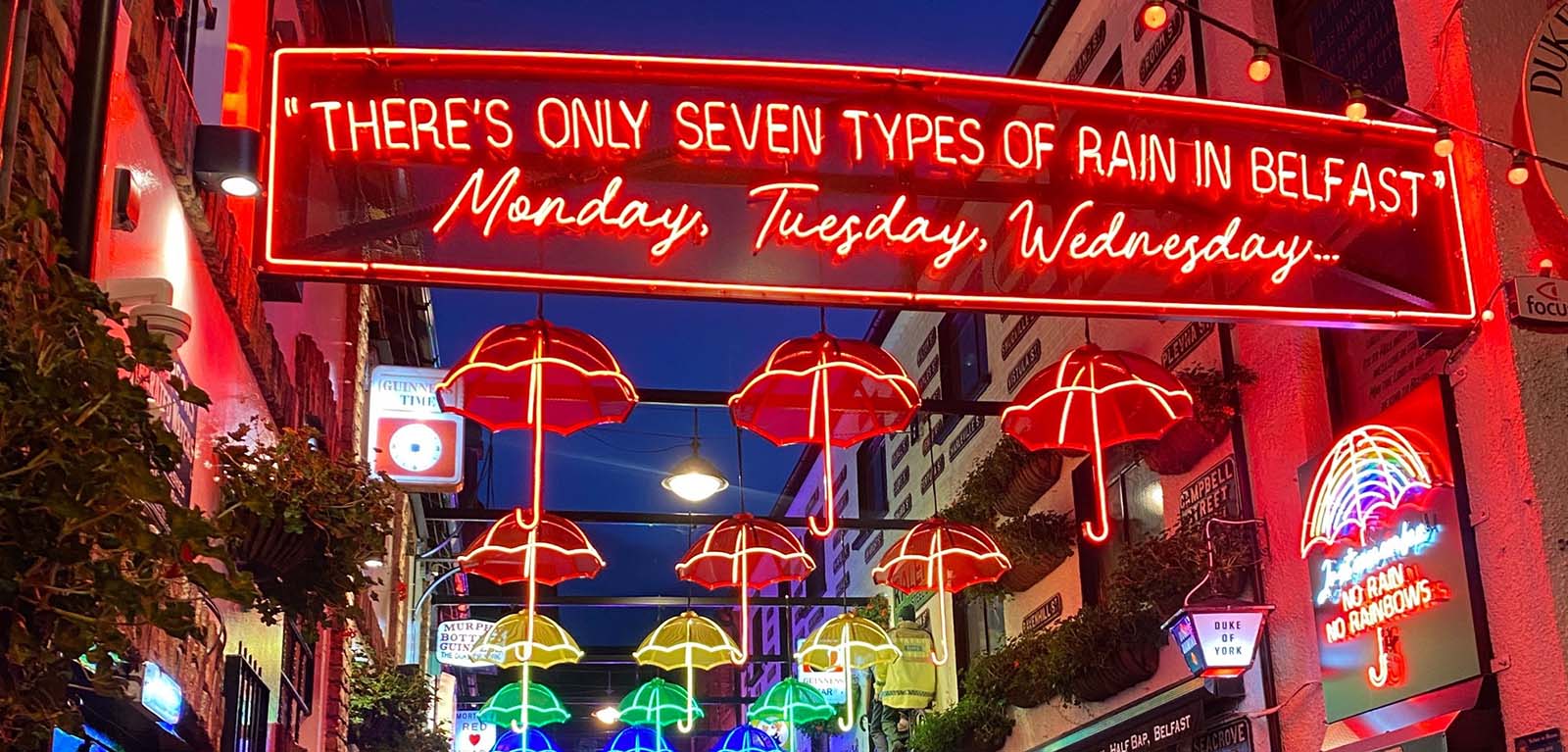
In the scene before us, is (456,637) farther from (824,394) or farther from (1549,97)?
(1549,97)

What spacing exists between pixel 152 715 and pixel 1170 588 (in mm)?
7341

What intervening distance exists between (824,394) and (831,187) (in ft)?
5.28

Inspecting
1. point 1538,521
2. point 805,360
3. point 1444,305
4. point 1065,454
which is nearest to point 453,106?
point 805,360

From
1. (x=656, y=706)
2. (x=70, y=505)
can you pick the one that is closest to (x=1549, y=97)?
(x=70, y=505)

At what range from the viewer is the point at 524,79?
764 cm

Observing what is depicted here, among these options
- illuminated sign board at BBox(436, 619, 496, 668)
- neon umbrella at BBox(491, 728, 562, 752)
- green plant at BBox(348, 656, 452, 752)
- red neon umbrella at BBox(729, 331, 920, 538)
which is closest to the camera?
red neon umbrella at BBox(729, 331, 920, 538)

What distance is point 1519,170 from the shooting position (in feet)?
25.9

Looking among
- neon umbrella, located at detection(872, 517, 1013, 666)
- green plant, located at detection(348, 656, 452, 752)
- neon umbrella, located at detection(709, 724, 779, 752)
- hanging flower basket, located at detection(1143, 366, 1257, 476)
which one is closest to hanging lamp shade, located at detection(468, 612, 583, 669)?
green plant, located at detection(348, 656, 452, 752)

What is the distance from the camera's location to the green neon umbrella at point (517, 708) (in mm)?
16750

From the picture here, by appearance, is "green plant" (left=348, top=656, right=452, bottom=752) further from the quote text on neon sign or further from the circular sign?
the circular sign

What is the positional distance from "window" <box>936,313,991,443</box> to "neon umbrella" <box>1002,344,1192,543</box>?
249 inches

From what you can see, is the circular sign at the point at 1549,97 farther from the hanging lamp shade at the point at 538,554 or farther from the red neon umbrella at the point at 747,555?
the hanging lamp shade at the point at 538,554

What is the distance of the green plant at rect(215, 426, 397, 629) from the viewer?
Result: 6.42 meters

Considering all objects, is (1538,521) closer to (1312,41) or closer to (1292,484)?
(1292,484)
